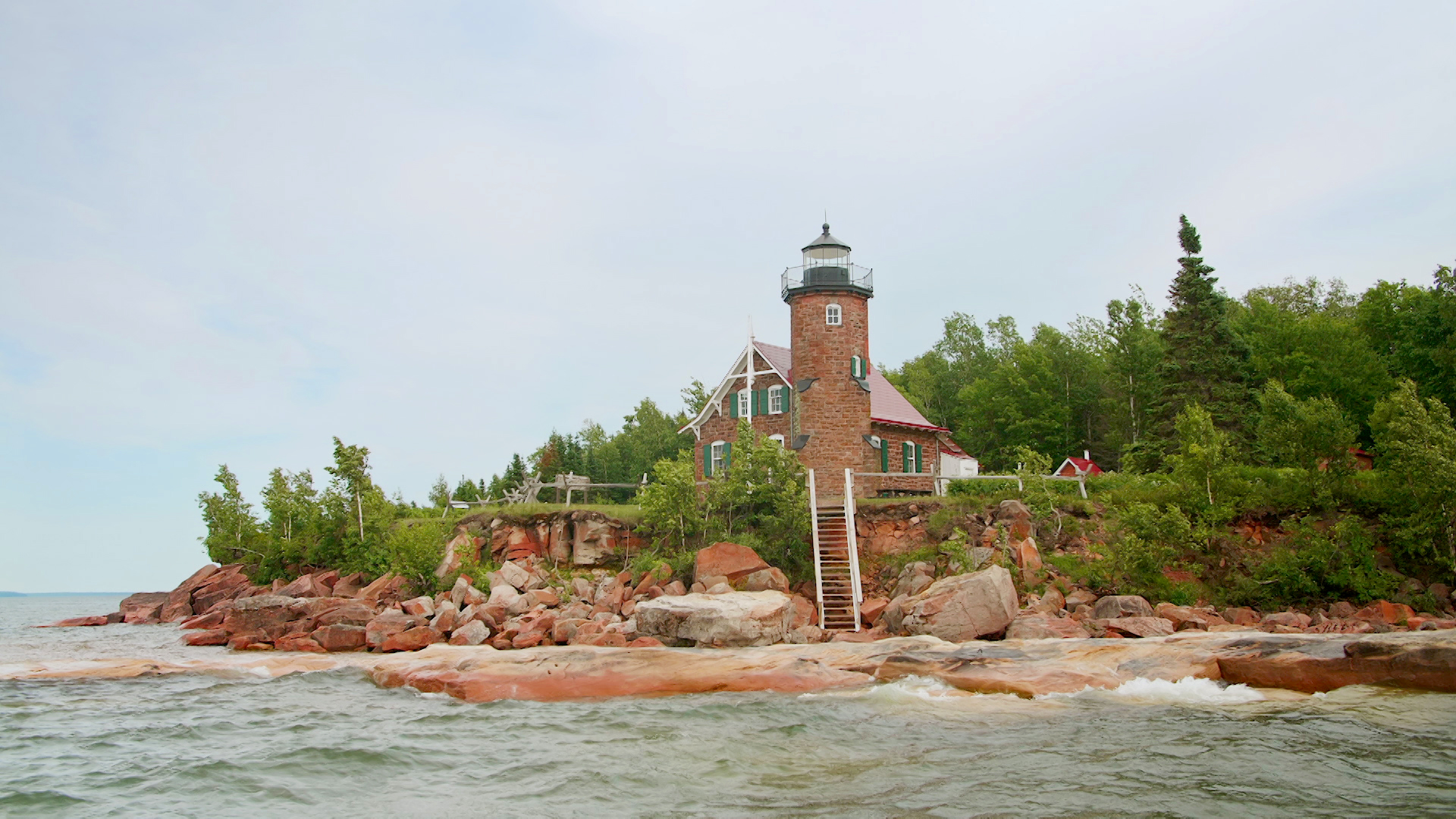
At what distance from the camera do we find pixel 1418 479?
1966 cm

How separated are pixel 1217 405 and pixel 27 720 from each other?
32.5 meters

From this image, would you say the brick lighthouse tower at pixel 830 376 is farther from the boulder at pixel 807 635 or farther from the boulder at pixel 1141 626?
the boulder at pixel 1141 626

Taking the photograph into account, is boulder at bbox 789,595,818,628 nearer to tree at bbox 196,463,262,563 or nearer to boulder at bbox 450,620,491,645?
boulder at bbox 450,620,491,645

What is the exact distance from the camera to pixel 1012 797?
339 inches

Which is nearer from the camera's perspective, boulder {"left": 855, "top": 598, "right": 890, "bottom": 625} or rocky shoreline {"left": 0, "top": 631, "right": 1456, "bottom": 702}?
rocky shoreline {"left": 0, "top": 631, "right": 1456, "bottom": 702}

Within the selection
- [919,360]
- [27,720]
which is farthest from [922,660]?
[919,360]

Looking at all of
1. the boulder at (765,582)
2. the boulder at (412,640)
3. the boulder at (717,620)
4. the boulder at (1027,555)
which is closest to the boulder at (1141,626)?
the boulder at (1027,555)

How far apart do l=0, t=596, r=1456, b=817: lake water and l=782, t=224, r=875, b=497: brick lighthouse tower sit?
14282 mm

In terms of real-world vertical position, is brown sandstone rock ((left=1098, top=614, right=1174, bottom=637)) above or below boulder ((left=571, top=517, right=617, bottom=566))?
below

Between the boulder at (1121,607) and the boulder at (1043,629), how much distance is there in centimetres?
126

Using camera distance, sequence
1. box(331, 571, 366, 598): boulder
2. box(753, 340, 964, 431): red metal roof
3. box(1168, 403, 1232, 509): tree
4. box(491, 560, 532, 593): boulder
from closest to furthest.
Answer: box(1168, 403, 1232, 509): tree < box(491, 560, 532, 593): boulder < box(331, 571, 366, 598): boulder < box(753, 340, 964, 431): red metal roof

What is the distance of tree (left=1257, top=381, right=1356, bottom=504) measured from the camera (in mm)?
21766

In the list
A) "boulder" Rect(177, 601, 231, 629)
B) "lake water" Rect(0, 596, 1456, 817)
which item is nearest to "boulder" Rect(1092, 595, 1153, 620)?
"lake water" Rect(0, 596, 1456, 817)

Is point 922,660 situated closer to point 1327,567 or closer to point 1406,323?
point 1327,567
